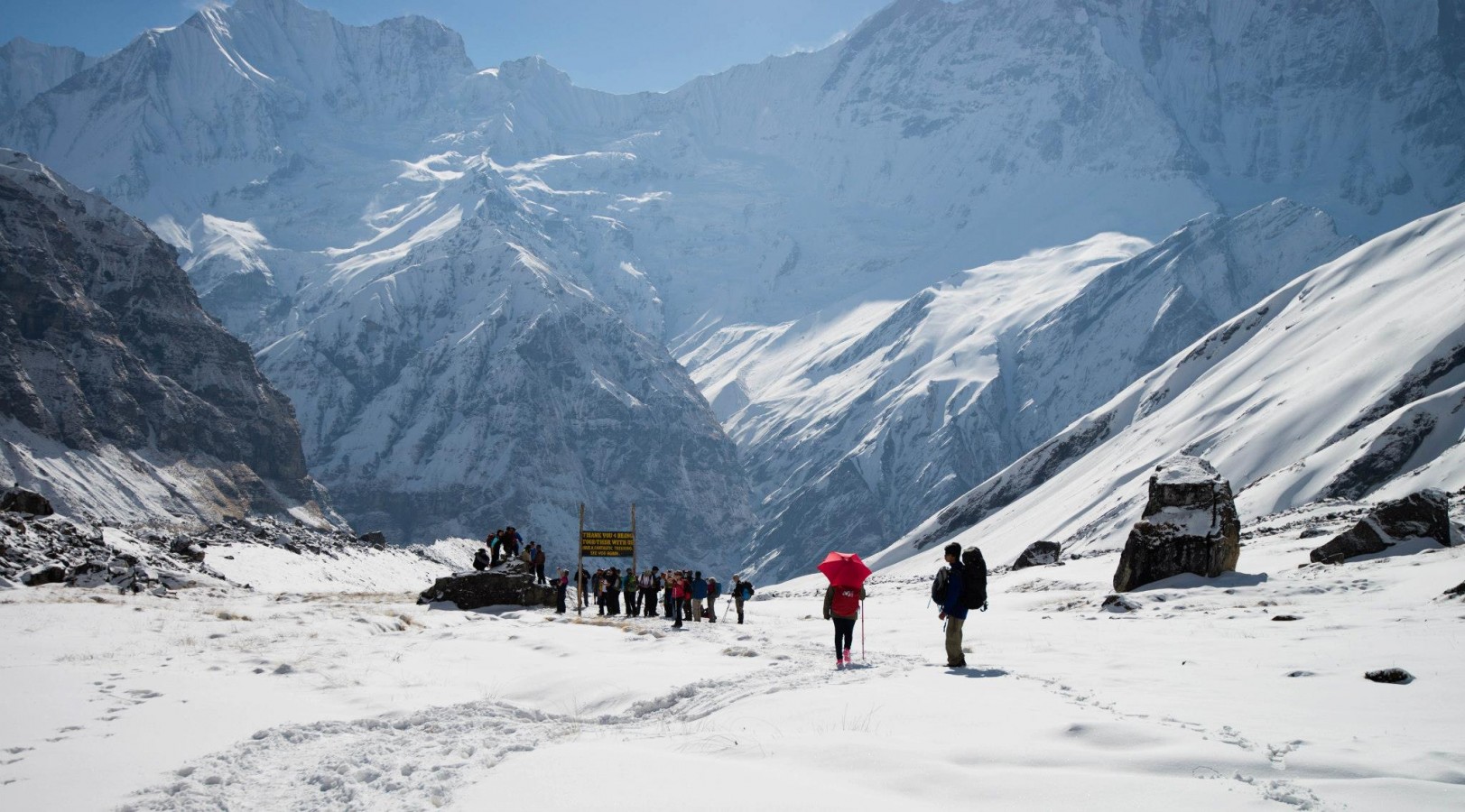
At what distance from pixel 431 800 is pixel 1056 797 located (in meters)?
4.68

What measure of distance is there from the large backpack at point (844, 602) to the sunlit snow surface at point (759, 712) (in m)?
1.27

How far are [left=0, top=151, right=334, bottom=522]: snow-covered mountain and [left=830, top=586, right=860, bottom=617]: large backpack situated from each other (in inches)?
5299

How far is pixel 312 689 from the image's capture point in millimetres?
13422

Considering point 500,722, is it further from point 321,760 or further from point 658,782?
point 658,782

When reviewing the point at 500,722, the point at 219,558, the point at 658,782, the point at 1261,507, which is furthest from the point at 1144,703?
the point at 1261,507

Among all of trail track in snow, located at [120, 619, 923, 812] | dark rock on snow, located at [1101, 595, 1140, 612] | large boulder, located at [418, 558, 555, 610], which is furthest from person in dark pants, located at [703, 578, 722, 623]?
trail track in snow, located at [120, 619, 923, 812]

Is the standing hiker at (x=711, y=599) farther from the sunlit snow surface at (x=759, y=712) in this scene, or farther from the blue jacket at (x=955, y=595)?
the blue jacket at (x=955, y=595)

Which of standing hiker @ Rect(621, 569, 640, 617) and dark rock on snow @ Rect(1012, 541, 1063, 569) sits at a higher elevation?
dark rock on snow @ Rect(1012, 541, 1063, 569)

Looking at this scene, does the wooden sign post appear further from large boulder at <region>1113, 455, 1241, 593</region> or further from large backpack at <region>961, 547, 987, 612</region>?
large backpack at <region>961, 547, 987, 612</region>

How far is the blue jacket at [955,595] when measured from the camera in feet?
47.8

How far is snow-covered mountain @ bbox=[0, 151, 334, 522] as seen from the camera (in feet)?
459

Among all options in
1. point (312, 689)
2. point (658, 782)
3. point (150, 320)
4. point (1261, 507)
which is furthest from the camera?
point (150, 320)

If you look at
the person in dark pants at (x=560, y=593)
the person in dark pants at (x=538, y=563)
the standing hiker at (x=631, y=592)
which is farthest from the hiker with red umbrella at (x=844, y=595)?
the person in dark pants at (x=538, y=563)

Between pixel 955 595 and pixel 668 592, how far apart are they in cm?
1891
